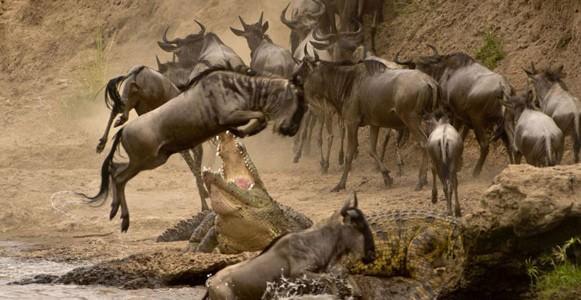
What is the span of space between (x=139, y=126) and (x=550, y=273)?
5.00 metres

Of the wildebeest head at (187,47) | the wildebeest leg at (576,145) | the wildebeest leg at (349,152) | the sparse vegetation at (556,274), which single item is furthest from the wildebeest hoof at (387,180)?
the sparse vegetation at (556,274)

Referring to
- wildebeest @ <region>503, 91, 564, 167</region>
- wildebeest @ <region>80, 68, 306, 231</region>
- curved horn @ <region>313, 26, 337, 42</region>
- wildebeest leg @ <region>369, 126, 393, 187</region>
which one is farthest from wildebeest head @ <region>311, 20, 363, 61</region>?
wildebeest @ <region>80, 68, 306, 231</region>

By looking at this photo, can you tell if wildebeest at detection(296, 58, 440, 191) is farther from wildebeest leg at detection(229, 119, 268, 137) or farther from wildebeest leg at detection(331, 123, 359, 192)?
wildebeest leg at detection(229, 119, 268, 137)

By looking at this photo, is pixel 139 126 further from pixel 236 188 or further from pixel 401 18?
pixel 401 18

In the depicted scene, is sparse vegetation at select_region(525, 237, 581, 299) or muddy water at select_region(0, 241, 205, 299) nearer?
sparse vegetation at select_region(525, 237, 581, 299)

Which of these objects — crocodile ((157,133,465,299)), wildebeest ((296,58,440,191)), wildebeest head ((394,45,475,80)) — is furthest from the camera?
wildebeest head ((394,45,475,80))

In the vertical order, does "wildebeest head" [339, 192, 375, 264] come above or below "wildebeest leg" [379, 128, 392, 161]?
above

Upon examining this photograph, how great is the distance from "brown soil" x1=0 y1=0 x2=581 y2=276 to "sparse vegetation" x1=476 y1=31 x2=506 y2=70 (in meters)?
0.11

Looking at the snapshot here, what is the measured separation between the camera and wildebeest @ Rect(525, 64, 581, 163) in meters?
13.9

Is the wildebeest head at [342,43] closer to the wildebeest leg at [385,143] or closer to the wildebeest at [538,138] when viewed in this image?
the wildebeest leg at [385,143]

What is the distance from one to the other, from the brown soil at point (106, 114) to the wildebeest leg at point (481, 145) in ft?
0.65

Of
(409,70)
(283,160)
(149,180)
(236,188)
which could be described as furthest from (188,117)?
(283,160)

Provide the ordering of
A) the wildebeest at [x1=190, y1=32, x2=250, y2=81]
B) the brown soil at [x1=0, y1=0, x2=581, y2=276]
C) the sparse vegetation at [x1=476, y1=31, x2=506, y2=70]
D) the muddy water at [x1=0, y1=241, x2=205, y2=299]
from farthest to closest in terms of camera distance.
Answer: the wildebeest at [x1=190, y1=32, x2=250, y2=81] → the sparse vegetation at [x1=476, y1=31, x2=506, y2=70] → the brown soil at [x1=0, y1=0, x2=581, y2=276] → the muddy water at [x1=0, y1=241, x2=205, y2=299]

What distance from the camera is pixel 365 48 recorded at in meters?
18.2
